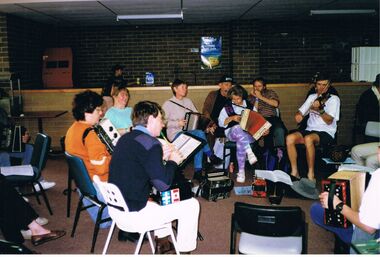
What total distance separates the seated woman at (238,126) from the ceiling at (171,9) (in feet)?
6.20

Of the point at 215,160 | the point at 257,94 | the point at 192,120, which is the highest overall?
the point at 257,94

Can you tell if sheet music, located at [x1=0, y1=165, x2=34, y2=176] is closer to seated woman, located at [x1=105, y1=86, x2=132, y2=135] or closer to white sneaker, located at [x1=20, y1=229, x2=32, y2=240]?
white sneaker, located at [x1=20, y1=229, x2=32, y2=240]

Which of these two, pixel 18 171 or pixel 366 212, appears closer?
pixel 366 212

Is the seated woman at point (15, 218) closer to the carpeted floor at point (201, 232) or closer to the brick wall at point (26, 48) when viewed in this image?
the carpeted floor at point (201, 232)

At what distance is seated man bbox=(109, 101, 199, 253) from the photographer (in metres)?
2.71

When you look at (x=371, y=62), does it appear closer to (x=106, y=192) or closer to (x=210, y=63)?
(x=210, y=63)

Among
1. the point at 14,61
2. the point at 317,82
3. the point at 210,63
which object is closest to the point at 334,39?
the point at 210,63

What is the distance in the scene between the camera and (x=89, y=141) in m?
3.41

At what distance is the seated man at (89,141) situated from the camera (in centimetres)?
341

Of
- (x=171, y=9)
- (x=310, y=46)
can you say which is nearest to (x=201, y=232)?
(x=171, y=9)

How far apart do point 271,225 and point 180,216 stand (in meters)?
0.78

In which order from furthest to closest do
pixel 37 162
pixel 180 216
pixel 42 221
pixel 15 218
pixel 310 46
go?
pixel 310 46 < pixel 37 162 < pixel 42 221 < pixel 15 218 < pixel 180 216

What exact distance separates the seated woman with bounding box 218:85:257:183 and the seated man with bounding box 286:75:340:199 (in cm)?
53

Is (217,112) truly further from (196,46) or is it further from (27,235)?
(196,46)
